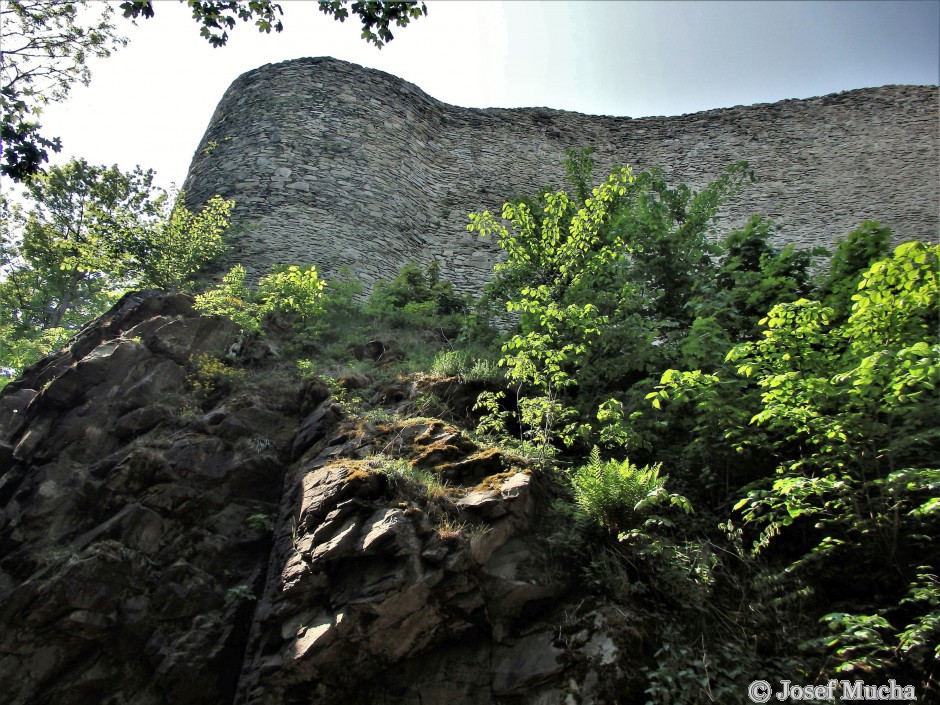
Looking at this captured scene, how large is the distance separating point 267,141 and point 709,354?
11.0 m

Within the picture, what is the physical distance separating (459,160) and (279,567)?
532 inches

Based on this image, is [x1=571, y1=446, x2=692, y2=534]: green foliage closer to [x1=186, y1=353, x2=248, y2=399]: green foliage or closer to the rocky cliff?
the rocky cliff

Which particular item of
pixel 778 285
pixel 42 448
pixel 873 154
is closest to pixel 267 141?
pixel 42 448

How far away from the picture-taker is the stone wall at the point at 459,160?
13.5 metres

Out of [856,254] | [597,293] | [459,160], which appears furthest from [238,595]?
[459,160]

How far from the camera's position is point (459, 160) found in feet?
55.7

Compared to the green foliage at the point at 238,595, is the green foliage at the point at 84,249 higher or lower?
higher

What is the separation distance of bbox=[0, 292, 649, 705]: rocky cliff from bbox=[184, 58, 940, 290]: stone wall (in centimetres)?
623

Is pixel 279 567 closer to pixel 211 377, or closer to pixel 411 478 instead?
pixel 411 478

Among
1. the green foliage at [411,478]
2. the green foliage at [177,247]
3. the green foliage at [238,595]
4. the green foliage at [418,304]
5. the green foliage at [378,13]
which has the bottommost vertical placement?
the green foliage at [238,595]

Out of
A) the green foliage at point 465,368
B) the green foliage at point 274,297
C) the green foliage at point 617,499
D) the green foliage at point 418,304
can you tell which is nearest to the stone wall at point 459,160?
the green foliage at point 418,304

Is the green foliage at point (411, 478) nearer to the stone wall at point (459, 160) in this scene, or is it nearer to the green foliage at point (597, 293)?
the green foliage at point (597, 293)

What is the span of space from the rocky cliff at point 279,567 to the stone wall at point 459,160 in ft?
20.4

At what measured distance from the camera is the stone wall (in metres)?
13.5
